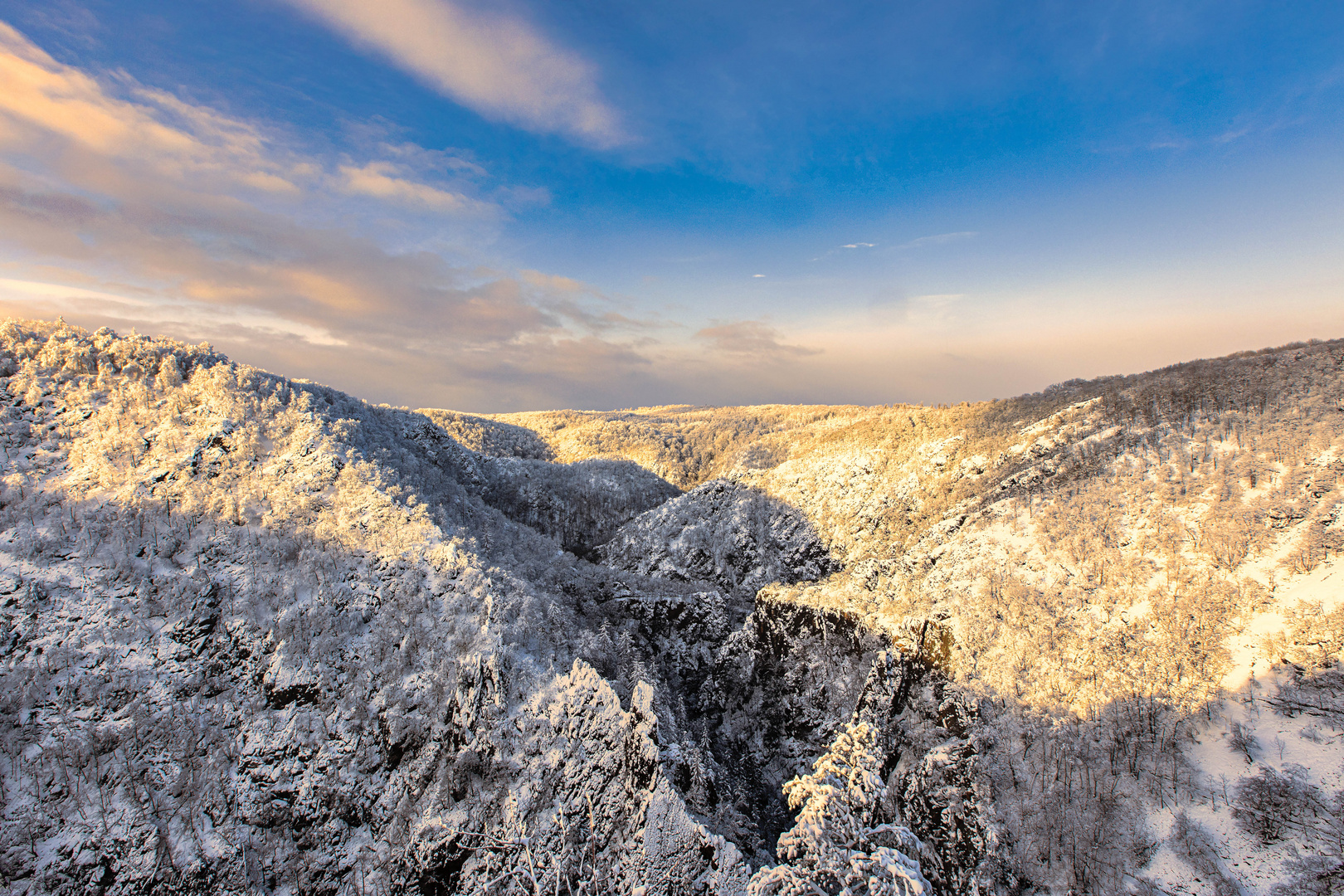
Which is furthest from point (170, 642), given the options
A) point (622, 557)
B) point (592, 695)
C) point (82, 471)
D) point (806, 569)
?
point (806, 569)

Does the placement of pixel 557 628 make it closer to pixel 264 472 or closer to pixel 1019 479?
pixel 264 472

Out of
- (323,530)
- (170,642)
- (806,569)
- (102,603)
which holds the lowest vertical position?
(806,569)

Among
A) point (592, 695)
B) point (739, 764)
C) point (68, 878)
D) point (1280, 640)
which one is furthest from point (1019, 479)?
point (68, 878)

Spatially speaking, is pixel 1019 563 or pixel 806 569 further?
pixel 806 569

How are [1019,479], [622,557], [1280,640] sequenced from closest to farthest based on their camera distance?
[1280,640]
[1019,479]
[622,557]

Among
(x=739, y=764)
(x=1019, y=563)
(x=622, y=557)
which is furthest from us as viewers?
(x=622, y=557)

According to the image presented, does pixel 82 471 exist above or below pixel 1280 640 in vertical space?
above
